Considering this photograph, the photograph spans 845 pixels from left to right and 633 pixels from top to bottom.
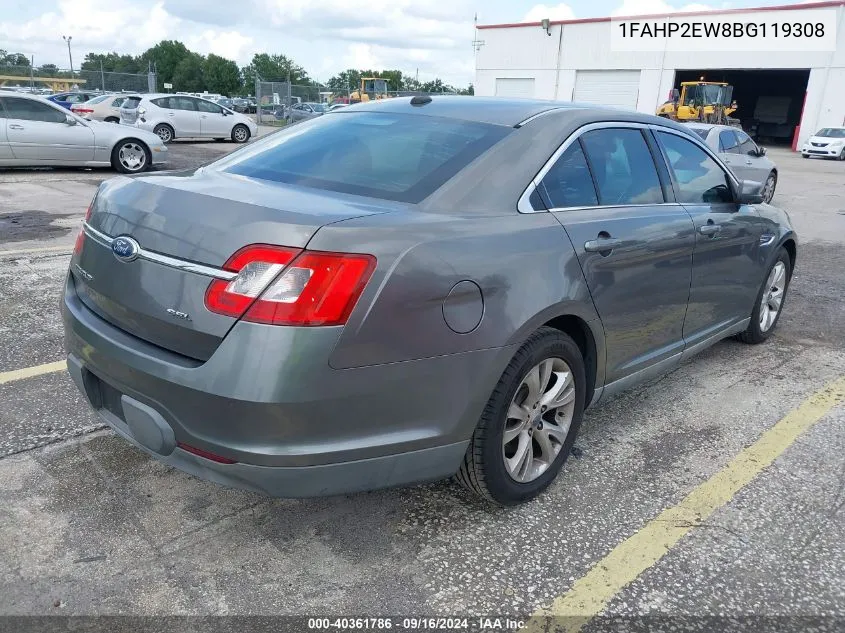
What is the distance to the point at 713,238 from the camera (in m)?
3.78

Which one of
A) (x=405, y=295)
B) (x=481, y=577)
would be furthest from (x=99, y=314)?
(x=481, y=577)

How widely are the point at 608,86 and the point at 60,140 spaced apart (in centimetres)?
3589

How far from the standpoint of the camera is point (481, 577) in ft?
7.98

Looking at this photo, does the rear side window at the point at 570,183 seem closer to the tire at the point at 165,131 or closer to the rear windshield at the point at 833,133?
the tire at the point at 165,131

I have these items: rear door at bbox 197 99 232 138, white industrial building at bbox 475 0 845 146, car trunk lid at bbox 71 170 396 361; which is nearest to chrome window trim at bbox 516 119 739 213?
car trunk lid at bbox 71 170 396 361

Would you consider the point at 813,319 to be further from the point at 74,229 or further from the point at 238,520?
the point at 74,229

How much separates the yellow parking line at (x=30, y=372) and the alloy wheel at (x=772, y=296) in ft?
14.8

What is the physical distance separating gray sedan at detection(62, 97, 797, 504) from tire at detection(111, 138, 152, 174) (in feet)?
35.6

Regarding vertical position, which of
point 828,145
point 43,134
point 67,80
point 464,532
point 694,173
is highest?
point 67,80

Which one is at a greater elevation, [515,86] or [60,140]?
[515,86]

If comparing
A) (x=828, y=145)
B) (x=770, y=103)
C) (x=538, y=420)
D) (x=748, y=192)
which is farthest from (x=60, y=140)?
(x=770, y=103)

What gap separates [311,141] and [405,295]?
1.30 meters

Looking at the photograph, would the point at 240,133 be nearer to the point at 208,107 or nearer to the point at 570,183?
the point at 208,107

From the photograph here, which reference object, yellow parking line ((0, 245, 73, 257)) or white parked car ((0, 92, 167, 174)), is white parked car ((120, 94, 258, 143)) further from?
yellow parking line ((0, 245, 73, 257))
